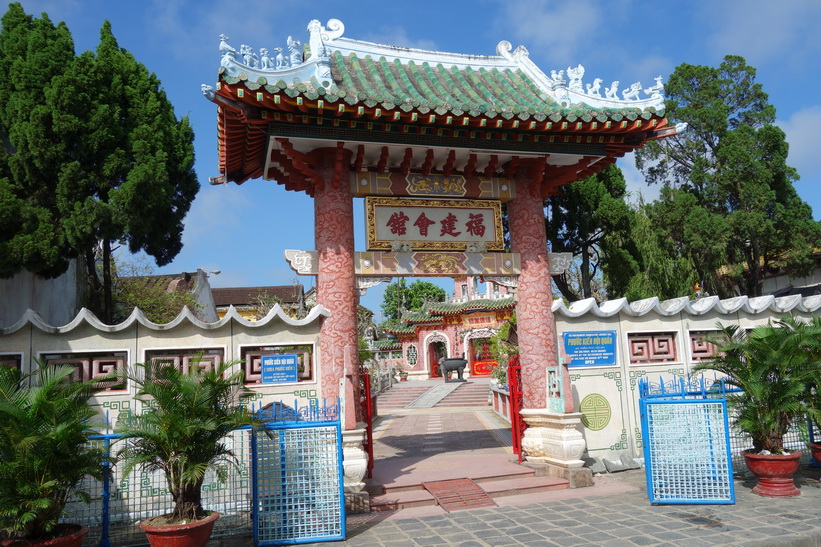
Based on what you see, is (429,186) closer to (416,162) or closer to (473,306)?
(416,162)

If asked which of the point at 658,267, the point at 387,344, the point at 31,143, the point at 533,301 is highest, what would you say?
the point at 31,143

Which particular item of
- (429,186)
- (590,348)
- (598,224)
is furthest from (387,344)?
(429,186)

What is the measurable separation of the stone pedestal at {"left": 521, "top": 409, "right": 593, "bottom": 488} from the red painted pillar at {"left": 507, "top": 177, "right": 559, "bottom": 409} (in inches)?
10.1

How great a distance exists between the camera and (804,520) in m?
5.91

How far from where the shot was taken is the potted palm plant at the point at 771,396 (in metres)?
6.92

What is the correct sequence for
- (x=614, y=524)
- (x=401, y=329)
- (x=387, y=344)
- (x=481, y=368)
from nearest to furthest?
(x=614, y=524) < (x=481, y=368) < (x=401, y=329) < (x=387, y=344)

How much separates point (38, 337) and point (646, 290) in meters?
14.9

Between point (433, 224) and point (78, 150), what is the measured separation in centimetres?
720

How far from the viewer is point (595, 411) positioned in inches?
340

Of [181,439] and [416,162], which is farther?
[416,162]

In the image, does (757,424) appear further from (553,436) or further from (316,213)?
(316,213)

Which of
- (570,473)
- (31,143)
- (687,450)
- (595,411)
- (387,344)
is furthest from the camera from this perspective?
(387,344)

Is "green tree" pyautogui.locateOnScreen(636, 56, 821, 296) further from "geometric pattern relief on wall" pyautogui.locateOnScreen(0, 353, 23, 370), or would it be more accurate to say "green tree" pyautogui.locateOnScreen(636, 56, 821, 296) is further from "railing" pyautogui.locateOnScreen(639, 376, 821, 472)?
"geometric pattern relief on wall" pyautogui.locateOnScreen(0, 353, 23, 370)

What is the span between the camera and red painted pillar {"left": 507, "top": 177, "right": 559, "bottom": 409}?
27.7ft
